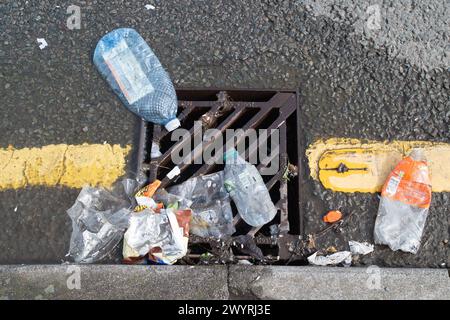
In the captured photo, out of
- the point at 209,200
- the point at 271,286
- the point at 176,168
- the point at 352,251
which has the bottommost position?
the point at 271,286

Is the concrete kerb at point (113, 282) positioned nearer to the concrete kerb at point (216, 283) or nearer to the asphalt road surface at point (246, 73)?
the concrete kerb at point (216, 283)

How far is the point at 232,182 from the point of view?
260cm

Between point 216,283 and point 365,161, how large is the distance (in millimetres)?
1053

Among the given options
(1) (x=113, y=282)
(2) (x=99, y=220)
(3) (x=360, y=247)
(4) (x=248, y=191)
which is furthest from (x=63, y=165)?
(3) (x=360, y=247)

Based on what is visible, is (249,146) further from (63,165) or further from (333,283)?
(63,165)

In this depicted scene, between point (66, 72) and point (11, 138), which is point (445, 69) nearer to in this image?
point (66, 72)

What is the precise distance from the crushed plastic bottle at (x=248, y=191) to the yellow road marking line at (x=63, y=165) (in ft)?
1.93

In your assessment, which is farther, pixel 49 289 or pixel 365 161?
pixel 365 161

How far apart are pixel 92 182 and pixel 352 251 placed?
142 centimetres

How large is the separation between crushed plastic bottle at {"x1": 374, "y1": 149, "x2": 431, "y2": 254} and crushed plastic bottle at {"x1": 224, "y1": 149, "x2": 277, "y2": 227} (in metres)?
0.58

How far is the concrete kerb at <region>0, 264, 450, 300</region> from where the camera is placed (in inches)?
89.6

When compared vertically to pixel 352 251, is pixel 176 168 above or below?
above

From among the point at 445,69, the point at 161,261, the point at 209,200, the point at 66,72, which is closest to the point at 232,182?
the point at 209,200

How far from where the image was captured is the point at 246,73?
2.86 metres
